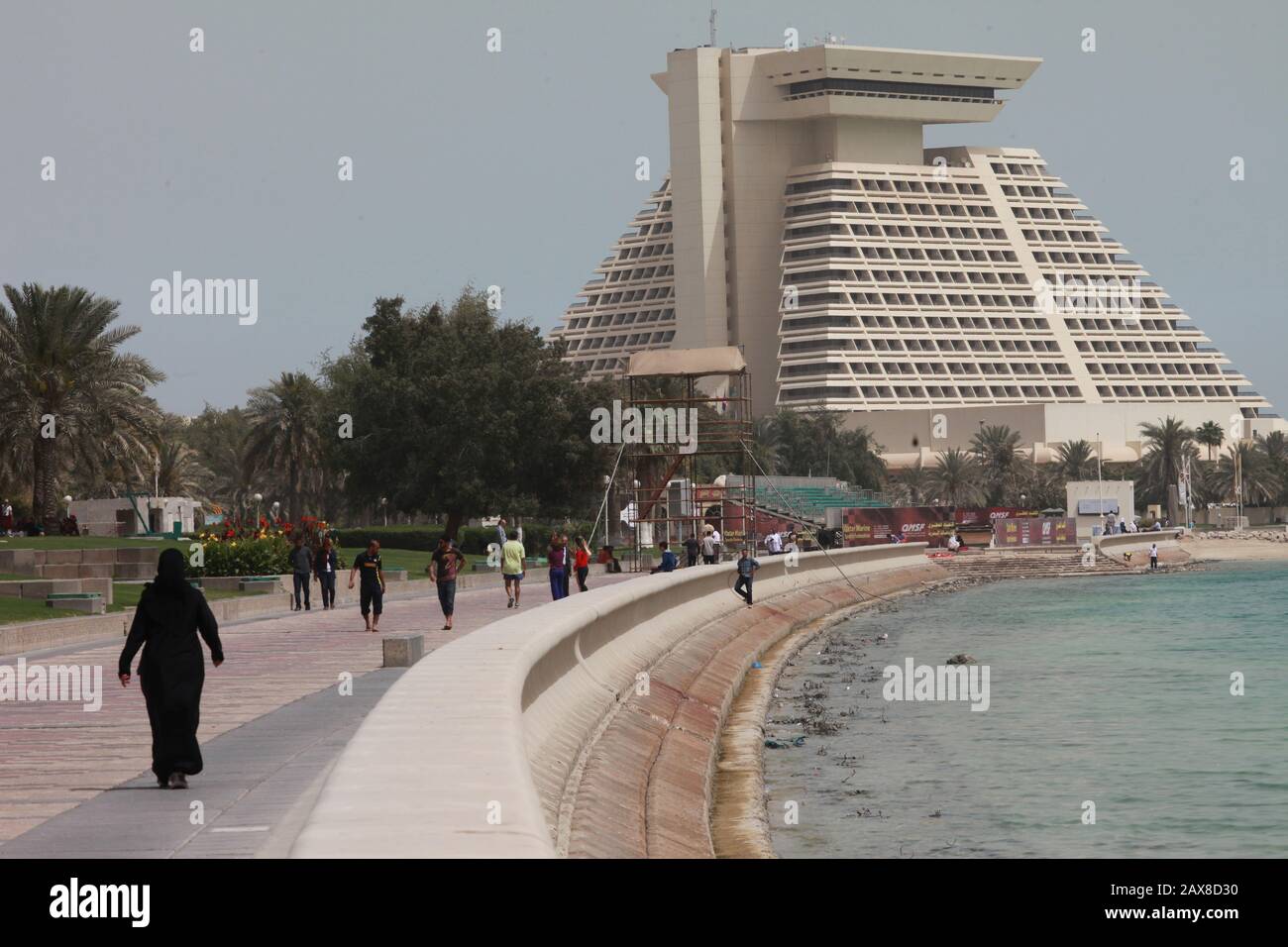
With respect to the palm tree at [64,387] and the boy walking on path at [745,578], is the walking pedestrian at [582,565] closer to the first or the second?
the boy walking on path at [745,578]

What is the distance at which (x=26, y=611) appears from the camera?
1147 inches

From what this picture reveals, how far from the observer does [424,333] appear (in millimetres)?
79625

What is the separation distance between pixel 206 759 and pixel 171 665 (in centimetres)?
175

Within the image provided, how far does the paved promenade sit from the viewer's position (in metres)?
9.99

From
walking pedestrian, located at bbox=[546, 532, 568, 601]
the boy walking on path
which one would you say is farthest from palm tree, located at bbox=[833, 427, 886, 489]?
walking pedestrian, located at bbox=[546, 532, 568, 601]

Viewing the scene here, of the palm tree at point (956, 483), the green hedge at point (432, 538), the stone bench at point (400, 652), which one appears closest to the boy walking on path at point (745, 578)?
the stone bench at point (400, 652)

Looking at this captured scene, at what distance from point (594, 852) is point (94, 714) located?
778 centimetres

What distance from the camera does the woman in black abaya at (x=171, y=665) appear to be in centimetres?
1191

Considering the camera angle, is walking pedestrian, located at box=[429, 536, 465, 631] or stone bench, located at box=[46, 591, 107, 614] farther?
stone bench, located at box=[46, 591, 107, 614]

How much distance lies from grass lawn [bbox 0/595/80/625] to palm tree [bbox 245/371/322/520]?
55619mm

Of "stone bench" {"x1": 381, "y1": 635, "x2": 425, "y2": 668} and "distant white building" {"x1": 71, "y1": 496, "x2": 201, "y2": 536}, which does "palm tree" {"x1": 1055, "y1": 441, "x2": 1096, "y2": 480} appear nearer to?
"distant white building" {"x1": 71, "y1": 496, "x2": 201, "y2": 536}

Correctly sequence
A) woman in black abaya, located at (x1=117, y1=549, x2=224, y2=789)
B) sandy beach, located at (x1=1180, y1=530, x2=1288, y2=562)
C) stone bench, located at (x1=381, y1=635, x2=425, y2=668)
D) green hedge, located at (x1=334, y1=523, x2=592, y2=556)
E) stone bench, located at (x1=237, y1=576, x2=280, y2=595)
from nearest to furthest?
woman in black abaya, located at (x1=117, y1=549, x2=224, y2=789) < stone bench, located at (x1=381, y1=635, x2=425, y2=668) < stone bench, located at (x1=237, y1=576, x2=280, y2=595) < green hedge, located at (x1=334, y1=523, x2=592, y2=556) < sandy beach, located at (x1=1180, y1=530, x2=1288, y2=562)

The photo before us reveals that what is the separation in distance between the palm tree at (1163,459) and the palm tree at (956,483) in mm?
18740

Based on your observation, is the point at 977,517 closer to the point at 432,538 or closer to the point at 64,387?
the point at 432,538
